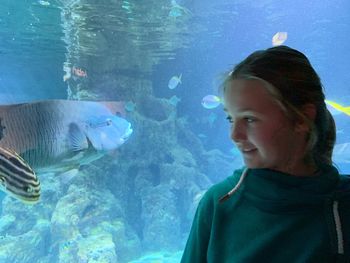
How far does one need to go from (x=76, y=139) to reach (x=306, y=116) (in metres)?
1.26

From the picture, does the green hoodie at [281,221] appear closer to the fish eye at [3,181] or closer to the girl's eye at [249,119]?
the girl's eye at [249,119]

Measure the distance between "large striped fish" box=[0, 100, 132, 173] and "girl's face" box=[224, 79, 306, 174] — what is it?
103 centimetres

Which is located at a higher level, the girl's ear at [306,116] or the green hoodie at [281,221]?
the girl's ear at [306,116]

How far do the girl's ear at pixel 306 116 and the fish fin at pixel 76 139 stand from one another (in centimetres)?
120

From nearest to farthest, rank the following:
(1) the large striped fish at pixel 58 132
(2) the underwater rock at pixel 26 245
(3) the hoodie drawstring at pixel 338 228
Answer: (3) the hoodie drawstring at pixel 338 228 < (1) the large striped fish at pixel 58 132 < (2) the underwater rock at pixel 26 245

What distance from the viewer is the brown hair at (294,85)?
3.92 feet

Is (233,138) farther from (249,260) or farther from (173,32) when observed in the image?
(173,32)

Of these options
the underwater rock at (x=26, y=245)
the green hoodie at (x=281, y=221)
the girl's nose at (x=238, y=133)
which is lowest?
the underwater rock at (x=26, y=245)

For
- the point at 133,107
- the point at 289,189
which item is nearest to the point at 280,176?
the point at 289,189

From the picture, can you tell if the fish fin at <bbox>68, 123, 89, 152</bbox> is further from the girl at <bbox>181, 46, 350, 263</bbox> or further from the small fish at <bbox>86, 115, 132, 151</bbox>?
the girl at <bbox>181, 46, 350, 263</bbox>

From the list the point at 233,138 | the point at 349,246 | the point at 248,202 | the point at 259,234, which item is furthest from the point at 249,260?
the point at 233,138

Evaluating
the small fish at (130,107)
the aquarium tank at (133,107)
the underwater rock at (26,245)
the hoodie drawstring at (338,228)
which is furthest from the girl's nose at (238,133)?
the small fish at (130,107)

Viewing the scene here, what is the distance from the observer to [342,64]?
2458 centimetres

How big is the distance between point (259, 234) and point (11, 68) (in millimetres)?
24463
